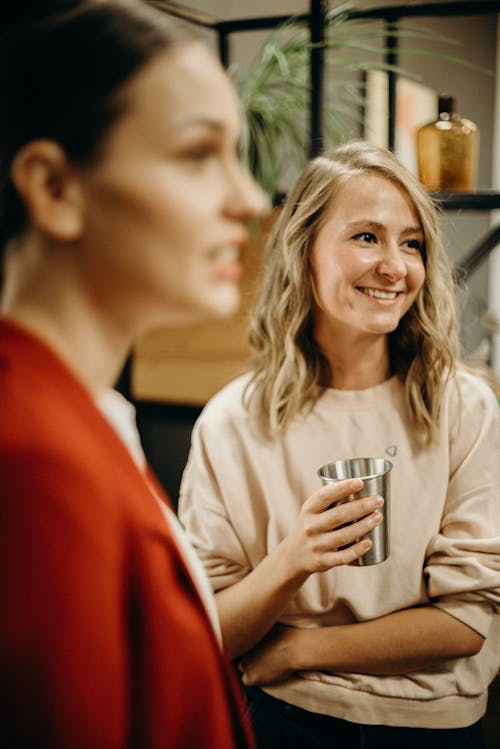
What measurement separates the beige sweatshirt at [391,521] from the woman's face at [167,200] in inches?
26.2

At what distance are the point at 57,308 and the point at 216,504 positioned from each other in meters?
0.70

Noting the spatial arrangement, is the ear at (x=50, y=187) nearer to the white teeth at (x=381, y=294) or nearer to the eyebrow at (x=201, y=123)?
the eyebrow at (x=201, y=123)

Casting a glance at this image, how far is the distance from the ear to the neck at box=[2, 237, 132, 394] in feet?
0.08

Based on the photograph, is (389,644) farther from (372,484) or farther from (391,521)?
(372,484)

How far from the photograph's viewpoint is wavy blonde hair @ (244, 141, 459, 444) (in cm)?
110

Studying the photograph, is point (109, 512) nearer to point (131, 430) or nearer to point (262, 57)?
point (131, 430)

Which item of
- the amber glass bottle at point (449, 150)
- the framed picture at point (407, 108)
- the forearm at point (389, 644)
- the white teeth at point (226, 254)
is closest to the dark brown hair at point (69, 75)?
the white teeth at point (226, 254)

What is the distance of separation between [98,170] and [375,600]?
0.83m

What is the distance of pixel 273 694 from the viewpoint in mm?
1114

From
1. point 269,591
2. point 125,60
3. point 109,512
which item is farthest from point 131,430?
point 269,591

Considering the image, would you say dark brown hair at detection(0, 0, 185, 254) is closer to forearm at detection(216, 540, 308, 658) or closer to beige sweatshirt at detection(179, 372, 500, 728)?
forearm at detection(216, 540, 308, 658)

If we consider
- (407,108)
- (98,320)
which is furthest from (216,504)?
(407,108)

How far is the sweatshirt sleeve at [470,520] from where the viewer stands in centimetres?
106

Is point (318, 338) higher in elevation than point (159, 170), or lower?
lower
